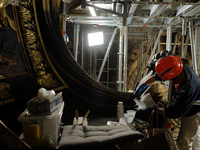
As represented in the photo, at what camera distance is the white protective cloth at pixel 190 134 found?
2037 mm

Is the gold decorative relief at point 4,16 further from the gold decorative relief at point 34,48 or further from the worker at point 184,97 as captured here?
the worker at point 184,97

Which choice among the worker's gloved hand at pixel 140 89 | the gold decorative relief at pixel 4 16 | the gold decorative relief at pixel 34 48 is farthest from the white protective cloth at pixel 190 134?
the gold decorative relief at pixel 4 16

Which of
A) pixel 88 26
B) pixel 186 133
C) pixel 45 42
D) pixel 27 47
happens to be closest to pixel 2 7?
pixel 27 47

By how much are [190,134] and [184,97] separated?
2.29ft

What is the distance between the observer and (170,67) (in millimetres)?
1759

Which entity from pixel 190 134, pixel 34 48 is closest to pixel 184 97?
pixel 190 134

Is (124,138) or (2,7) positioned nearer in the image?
(124,138)

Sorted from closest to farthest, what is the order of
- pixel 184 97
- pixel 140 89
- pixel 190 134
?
1. pixel 184 97
2. pixel 190 134
3. pixel 140 89

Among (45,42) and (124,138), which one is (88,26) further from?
(124,138)

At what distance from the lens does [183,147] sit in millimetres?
2107

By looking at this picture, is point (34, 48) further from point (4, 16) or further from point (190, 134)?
point (190, 134)

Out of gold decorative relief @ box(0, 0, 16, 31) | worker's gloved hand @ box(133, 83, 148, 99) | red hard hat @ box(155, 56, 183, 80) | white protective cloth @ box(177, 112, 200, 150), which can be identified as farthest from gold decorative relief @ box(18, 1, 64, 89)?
white protective cloth @ box(177, 112, 200, 150)

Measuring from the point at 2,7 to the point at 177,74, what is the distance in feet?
7.45

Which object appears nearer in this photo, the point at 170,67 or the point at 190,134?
the point at 170,67
